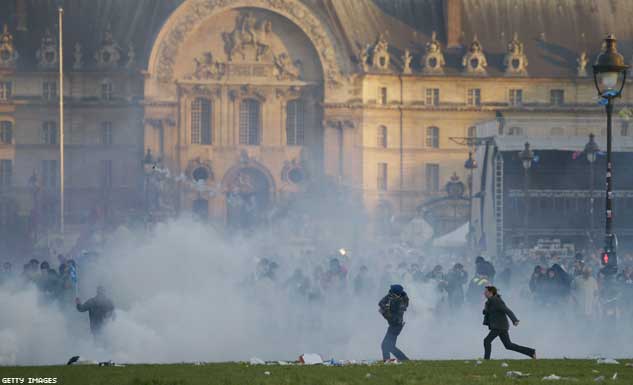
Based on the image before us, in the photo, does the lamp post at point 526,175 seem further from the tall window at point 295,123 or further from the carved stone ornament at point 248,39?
the carved stone ornament at point 248,39

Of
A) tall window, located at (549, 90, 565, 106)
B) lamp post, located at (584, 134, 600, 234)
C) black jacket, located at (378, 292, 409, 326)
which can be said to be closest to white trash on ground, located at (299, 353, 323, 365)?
black jacket, located at (378, 292, 409, 326)

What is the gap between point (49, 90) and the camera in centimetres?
10750

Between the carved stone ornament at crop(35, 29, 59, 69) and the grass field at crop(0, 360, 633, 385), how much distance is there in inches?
3037

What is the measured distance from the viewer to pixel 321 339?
4312 centimetres

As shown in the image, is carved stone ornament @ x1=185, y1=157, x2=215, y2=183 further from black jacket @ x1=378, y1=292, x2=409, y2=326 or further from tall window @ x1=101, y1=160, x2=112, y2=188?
black jacket @ x1=378, y1=292, x2=409, y2=326

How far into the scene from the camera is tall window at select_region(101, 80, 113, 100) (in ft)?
352

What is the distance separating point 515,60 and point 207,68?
20489 millimetres

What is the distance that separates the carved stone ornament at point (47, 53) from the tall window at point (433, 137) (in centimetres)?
2445

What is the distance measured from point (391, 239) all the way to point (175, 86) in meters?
17.5

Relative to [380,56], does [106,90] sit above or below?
below

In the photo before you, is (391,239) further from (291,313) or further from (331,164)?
(291,313)

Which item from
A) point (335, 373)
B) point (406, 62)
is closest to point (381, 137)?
point (406, 62)

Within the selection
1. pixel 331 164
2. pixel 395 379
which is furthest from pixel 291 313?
pixel 331 164

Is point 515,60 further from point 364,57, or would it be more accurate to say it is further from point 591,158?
point 591,158
